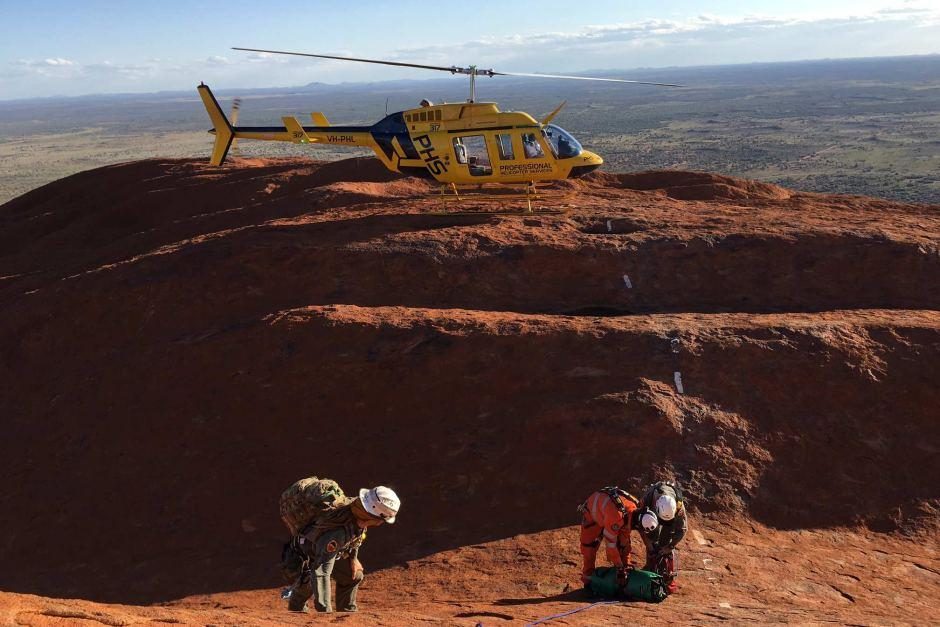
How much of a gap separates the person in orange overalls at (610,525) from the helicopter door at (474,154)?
10.7 meters

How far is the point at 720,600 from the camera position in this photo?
672 cm

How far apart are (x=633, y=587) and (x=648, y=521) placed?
663 millimetres

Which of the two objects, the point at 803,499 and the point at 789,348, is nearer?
the point at 803,499

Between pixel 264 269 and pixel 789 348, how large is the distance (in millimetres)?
9644

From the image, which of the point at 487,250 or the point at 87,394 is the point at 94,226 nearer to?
the point at 87,394

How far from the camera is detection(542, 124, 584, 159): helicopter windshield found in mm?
16062

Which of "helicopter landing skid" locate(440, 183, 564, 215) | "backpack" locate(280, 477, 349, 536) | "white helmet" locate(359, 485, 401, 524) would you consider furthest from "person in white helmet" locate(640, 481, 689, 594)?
"helicopter landing skid" locate(440, 183, 564, 215)

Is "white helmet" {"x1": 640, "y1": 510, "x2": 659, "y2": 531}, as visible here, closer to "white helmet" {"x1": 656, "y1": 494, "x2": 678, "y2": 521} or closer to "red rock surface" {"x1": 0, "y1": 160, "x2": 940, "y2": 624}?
"white helmet" {"x1": 656, "y1": 494, "x2": 678, "y2": 521}

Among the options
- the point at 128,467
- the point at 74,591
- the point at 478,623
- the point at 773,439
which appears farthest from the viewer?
the point at 128,467

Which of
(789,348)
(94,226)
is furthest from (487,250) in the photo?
(94,226)

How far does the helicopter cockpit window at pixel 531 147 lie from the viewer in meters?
16.0

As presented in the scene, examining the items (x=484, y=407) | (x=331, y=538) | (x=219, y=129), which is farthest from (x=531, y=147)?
(x=331, y=538)

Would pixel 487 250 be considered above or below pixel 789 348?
above

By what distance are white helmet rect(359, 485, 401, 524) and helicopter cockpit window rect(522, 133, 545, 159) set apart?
11.3 meters
